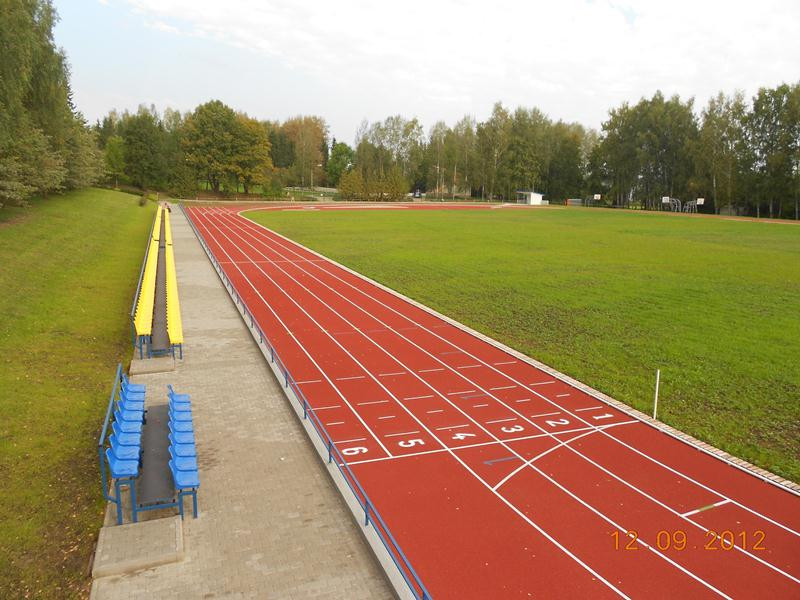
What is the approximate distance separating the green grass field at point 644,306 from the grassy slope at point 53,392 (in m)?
10.3

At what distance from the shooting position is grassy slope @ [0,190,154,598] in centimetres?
755

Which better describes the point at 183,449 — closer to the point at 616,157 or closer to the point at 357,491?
the point at 357,491

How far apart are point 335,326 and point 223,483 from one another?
9.25 m

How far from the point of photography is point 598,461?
10.0 m

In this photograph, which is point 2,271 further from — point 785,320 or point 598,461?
point 785,320

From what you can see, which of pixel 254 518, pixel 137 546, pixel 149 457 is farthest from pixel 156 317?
pixel 137 546

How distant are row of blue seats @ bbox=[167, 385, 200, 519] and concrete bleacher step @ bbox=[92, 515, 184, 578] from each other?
46 cm

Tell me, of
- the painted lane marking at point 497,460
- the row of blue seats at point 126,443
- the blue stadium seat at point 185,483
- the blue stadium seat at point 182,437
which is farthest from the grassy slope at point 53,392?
the painted lane marking at point 497,460

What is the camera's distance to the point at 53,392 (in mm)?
12695

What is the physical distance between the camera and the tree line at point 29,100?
2616 centimetres

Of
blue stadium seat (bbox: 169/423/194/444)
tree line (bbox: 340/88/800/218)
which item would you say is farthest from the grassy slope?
tree line (bbox: 340/88/800/218)

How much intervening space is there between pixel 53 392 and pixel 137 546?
683 centimetres
